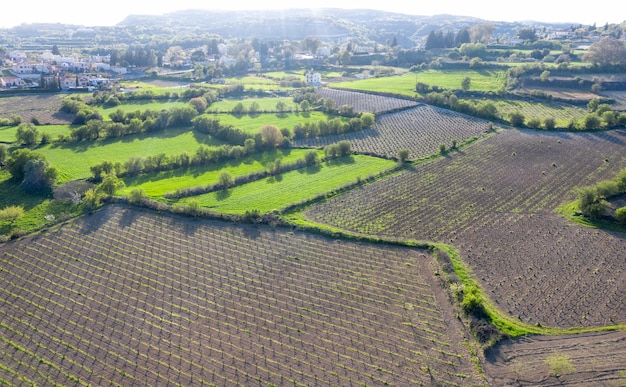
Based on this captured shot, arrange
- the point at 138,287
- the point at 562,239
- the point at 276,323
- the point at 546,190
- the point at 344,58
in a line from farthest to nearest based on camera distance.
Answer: the point at 344,58 < the point at 546,190 < the point at 562,239 < the point at 138,287 < the point at 276,323

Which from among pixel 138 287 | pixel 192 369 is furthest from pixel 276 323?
pixel 138 287

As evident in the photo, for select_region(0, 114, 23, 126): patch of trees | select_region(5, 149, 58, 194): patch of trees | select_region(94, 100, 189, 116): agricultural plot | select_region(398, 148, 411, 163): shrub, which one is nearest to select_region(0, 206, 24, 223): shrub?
select_region(5, 149, 58, 194): patch of trees

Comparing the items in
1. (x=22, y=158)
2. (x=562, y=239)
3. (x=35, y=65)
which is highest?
(x=35, y=65)

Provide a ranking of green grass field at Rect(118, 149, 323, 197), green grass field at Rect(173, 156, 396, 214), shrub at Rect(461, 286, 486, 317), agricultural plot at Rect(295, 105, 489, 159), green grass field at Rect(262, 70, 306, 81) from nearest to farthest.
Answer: shrub at Rect(461, 286, 486, 317) < green grass field at Rect(173, 156, 396, 214) < green grass field at Rect(118, 149, 323, 197) < agricultural plot at Rect(295, 105, 489, 159) < green grass field at Rect(262, 70, 306, 81)

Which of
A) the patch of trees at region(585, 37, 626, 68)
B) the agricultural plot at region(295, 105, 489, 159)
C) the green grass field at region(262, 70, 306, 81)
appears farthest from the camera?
the green grass field at region(262, 70, 306, 81)

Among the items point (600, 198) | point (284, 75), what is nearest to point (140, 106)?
point (284, 75)

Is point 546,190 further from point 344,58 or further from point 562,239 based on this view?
point 344,58

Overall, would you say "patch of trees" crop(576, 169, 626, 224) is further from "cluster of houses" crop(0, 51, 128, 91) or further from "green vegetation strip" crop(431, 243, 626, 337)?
"cluster of houses" crop(0, 51, 128, 91)
